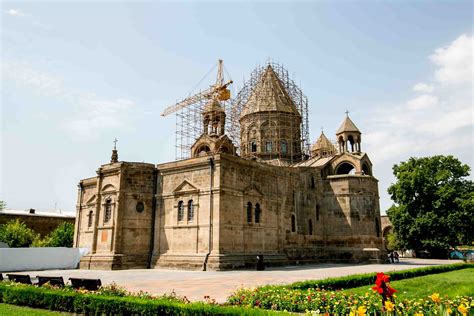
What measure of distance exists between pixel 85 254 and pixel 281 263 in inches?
558

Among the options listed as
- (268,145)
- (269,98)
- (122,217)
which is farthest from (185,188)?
(269,98)

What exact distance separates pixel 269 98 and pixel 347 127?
8314mm

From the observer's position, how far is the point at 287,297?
10.3 m

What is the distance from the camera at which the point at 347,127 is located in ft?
125

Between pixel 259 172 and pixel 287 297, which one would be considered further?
pixel 259 172

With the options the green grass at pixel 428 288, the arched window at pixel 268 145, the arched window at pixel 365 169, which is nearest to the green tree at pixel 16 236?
the arched window at pixel 268 145

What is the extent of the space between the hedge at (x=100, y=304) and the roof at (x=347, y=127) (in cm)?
3155

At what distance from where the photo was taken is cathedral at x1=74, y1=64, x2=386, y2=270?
2533 cm

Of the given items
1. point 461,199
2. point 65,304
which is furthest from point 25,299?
point 461,199

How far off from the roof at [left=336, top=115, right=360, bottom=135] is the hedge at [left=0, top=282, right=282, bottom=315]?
31552mm

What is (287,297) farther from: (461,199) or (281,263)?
(461,199)

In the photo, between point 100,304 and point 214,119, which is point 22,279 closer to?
point 100,304

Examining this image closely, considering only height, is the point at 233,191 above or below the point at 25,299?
above

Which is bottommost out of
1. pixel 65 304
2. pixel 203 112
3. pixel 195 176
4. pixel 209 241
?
pixel 65 304
